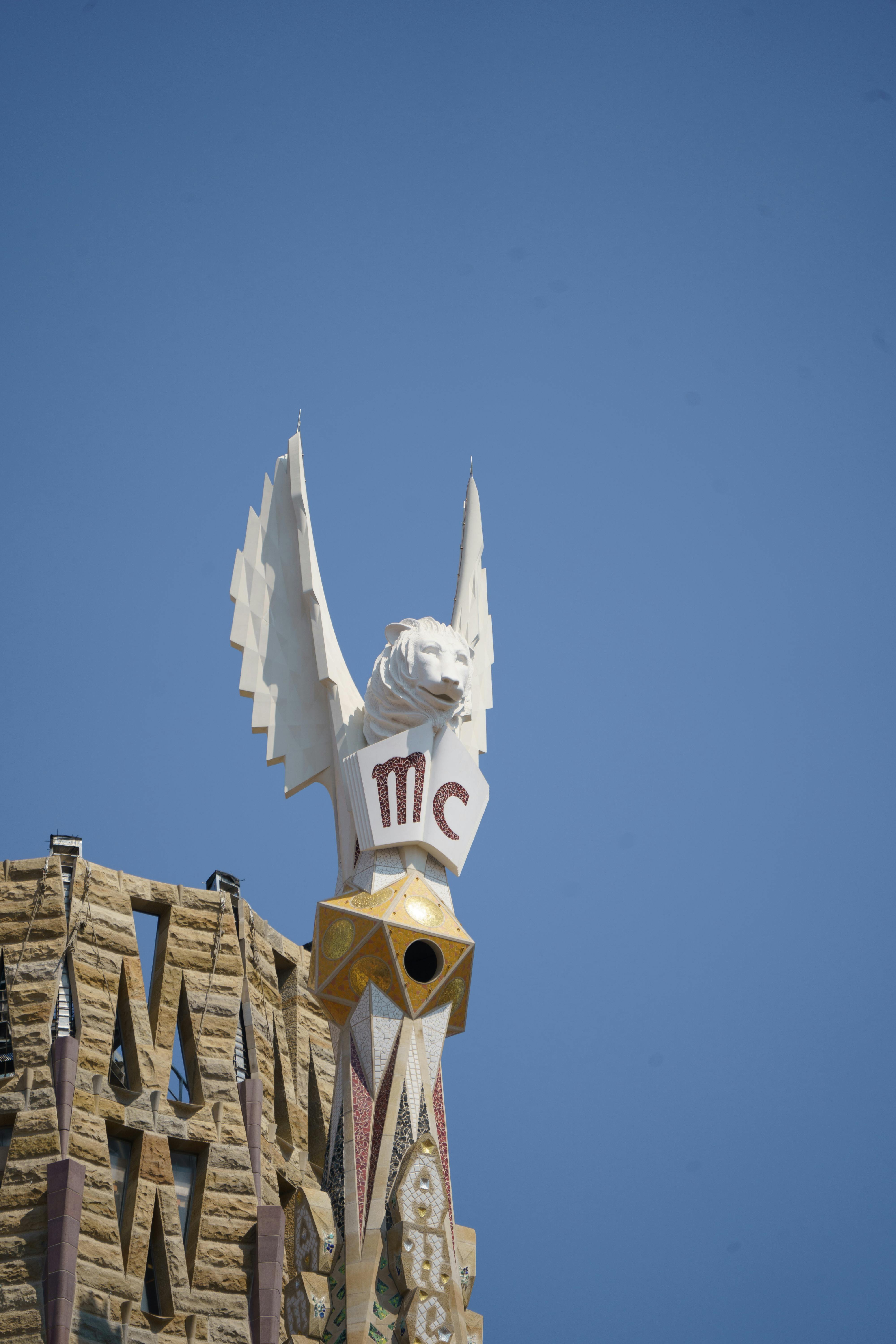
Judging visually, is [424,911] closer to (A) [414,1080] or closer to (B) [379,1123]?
(A) [414,1080]

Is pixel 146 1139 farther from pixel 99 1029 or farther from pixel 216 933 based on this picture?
pixel 216 933

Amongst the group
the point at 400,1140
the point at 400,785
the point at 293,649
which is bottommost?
the point at 400,1140

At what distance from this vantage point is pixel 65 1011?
2598 cm

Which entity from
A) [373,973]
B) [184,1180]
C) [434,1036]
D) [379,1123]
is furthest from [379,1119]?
[184,1180]

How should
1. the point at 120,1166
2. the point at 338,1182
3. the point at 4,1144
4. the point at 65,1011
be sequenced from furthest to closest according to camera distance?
1. the point at 65,1011
2. the point at 120,1166
3. the point at 4,1144
4. the point at 338,1182

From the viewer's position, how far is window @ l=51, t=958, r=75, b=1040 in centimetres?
2584

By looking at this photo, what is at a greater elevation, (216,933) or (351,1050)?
(216,933)

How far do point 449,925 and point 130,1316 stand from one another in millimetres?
8761

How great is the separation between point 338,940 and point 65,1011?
8572 mm

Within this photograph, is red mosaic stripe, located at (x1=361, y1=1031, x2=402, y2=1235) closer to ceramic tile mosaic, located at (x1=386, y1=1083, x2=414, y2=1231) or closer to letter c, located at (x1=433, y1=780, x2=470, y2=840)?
ceramic tile mosaic, located at (x1=386, y1=1083, x2=414, y2=1231)

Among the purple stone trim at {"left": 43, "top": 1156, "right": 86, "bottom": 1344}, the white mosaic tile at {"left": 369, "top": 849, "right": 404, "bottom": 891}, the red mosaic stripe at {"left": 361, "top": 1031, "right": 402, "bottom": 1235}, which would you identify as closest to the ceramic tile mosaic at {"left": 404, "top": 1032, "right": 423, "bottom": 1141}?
the red mosaic stripe at {"left": 361, "top": 1031, "right": 402, "bottom": 1235}

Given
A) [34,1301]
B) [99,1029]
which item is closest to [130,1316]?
[34,1301]

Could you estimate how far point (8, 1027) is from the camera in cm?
2558

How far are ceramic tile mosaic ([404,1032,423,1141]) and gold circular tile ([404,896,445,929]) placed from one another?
3.43 feet
